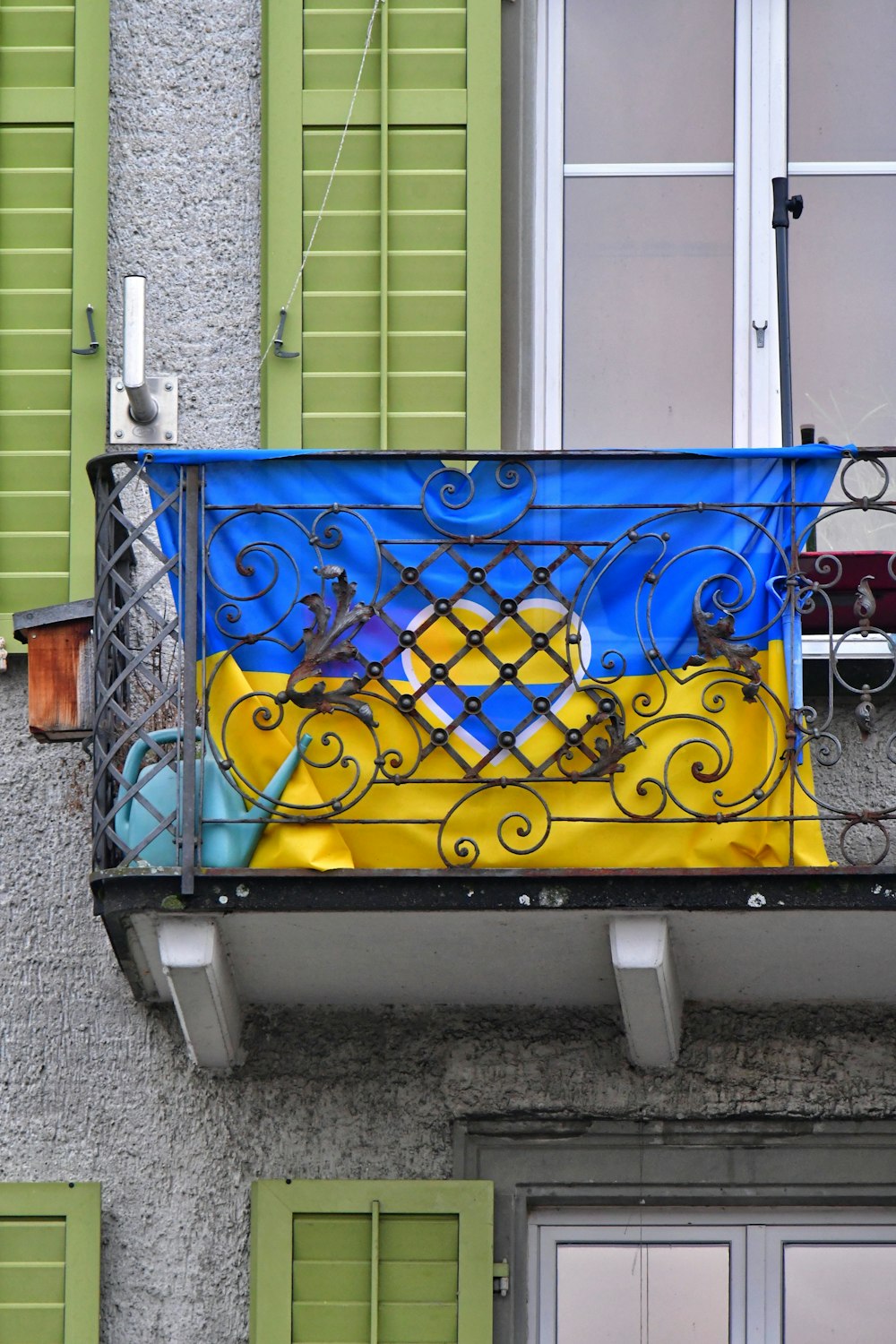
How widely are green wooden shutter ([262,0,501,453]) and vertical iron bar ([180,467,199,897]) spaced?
2.93 ft

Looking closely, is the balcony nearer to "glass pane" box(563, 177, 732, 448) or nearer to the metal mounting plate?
the metal mounting plate

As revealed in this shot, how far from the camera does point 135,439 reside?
6.50m

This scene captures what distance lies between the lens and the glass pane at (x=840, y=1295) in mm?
5852

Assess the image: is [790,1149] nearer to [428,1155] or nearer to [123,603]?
[428,1155]

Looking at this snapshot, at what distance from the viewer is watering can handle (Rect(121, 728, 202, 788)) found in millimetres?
5512

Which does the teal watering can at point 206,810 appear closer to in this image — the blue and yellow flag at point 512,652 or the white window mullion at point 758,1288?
the blue and yellow flag at point 512,652

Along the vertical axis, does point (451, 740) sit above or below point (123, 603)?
below

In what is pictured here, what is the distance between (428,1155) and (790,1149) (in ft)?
3.22

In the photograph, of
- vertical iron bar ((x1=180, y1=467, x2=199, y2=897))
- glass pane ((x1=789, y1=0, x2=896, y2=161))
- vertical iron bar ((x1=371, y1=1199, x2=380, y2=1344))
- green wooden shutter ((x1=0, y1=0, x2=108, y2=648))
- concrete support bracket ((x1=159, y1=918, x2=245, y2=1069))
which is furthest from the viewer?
glass pane ((x1=789, y1=0, x2=896, y2=161))

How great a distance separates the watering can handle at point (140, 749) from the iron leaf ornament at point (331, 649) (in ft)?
1.06

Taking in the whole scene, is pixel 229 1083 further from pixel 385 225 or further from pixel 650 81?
pixel 650 81

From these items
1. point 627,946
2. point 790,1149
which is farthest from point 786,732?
point 790,1149

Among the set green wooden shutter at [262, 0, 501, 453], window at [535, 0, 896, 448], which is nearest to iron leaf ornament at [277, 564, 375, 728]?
green wooden shutter at [262, 0, 501, 453]

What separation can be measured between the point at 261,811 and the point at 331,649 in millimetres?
443
